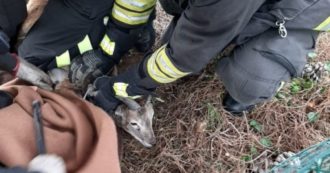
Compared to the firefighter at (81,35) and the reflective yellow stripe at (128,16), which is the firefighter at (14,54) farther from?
the reflective yellow stripe at (128,16)

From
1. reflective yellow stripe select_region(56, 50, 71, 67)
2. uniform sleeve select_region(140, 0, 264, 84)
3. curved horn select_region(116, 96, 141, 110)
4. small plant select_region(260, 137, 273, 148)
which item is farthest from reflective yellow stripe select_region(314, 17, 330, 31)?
reflective yellow stripe select_region(56, 50, 71, 67)

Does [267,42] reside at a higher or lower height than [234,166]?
A: higher

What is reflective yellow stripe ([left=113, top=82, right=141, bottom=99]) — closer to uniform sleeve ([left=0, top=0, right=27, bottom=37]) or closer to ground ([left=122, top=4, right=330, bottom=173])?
ground ([left=122, top=4, right=330, bottom=173])

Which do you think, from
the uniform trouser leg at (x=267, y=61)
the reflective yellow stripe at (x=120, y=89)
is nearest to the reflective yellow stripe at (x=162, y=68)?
the reflective yellow stripe at (x=120, y=89)

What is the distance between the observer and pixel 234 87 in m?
1.56

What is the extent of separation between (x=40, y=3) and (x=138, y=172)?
793mm

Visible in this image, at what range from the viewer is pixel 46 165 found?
0.87 metres

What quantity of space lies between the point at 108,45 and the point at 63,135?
0.69 metres

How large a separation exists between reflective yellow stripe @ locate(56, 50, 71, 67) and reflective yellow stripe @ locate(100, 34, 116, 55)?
151mm

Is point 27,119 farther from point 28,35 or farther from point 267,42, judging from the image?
point 267,42

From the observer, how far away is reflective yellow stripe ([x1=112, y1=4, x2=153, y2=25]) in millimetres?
1600

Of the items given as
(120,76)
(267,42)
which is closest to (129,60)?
(120,76)

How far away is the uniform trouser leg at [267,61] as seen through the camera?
4.77 feet

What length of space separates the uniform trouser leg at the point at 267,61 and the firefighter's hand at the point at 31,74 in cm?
69
